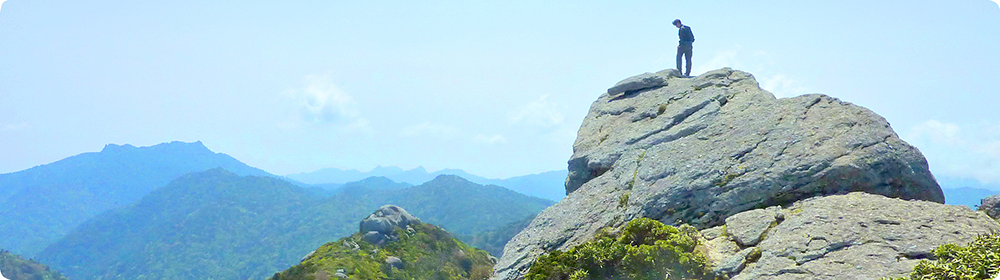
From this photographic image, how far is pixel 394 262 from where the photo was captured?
7650 cm

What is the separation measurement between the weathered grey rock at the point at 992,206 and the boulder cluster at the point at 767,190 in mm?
1078

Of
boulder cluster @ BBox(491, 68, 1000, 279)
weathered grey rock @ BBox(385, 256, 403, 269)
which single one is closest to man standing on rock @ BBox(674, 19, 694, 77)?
boulder cluster @ BBox(491, 68, 1000, 279)

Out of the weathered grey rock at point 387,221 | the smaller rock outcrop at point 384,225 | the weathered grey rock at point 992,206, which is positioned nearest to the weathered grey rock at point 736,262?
the weathered grey rock at point 992,206

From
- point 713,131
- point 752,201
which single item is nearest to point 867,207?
point 752,201

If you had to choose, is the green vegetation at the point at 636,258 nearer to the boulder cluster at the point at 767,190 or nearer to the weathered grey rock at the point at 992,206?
the boulder cluster at the point at 767,190

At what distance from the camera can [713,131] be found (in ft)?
62.7

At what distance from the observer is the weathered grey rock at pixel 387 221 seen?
84.4 meters

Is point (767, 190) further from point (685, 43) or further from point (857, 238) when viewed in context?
point (685, 43)

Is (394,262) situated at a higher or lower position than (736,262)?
higher

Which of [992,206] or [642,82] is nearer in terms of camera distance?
[992,206]

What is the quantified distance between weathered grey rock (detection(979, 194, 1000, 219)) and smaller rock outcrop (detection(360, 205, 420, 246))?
7571cm

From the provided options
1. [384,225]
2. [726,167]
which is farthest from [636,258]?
[384,225]

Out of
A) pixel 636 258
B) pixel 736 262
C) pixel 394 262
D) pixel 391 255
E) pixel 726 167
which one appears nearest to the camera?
pixel 736 262

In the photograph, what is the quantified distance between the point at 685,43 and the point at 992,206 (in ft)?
67.1
